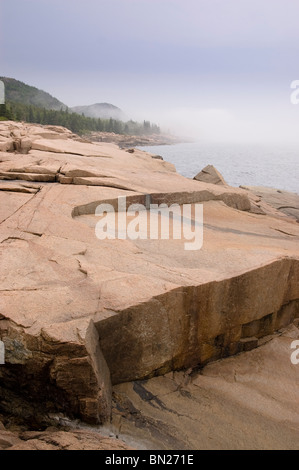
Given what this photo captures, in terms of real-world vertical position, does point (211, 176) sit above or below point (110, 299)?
above

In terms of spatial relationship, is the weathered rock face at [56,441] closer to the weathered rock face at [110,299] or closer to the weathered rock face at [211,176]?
the weathered rock face at [110,299]

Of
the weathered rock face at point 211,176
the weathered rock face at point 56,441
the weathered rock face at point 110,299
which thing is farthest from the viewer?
the weathered rock face at point 211,176

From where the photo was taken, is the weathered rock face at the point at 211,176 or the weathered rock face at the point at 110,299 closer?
the weathered rock face at the point at 110,299

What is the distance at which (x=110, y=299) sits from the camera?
327 cm

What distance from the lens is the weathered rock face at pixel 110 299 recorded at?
9.43 ft

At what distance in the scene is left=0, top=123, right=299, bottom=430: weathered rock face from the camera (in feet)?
9.43

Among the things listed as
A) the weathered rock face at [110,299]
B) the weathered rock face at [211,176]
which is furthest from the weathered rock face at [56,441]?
the weathered rock face at [211,176]

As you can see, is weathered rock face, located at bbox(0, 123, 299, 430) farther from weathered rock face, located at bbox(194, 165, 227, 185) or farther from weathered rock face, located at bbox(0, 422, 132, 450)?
weathered rock face, located at bbox(194, 165, 227, 185)

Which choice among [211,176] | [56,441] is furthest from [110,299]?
[211,176]

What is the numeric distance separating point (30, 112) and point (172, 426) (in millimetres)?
77176

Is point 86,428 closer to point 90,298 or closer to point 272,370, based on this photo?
point 90,298

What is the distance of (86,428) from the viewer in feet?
9.41

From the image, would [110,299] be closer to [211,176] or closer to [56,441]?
[56,441]

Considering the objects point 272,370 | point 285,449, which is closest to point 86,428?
point 285,449
